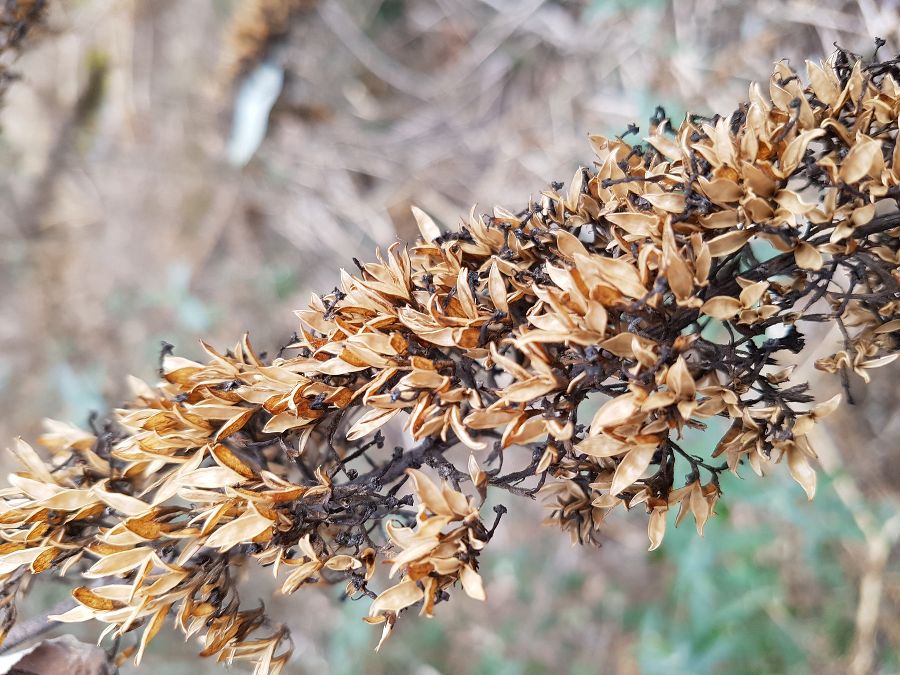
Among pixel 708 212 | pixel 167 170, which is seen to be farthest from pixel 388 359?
pixel 167 170

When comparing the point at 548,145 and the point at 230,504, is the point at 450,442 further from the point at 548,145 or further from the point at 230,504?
the point at 548,145

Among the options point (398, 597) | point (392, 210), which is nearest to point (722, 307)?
point (398, 597)

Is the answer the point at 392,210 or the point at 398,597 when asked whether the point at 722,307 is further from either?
the point at 392,210

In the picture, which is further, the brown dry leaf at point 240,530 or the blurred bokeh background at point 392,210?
the blurred bokeh background at point 392,210

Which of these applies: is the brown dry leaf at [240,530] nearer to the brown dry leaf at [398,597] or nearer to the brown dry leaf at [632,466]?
the brown dry leaf at [398,597]

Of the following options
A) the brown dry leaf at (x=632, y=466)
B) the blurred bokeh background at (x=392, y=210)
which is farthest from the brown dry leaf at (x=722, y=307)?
the blurred bokeh background at (x=392, y=210)

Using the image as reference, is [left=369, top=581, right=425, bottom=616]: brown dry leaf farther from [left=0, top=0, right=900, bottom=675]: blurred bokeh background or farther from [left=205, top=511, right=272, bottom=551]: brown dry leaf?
[left=0, top=0, right=900, bottom=675]: blurred bokeh background

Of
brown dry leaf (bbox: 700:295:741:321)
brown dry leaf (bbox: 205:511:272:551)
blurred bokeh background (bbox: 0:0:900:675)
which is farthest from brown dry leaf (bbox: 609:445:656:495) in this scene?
blurred bokeh background (bbox: 0:0:900:675)

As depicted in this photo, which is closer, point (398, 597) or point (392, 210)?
point (398, 597)
